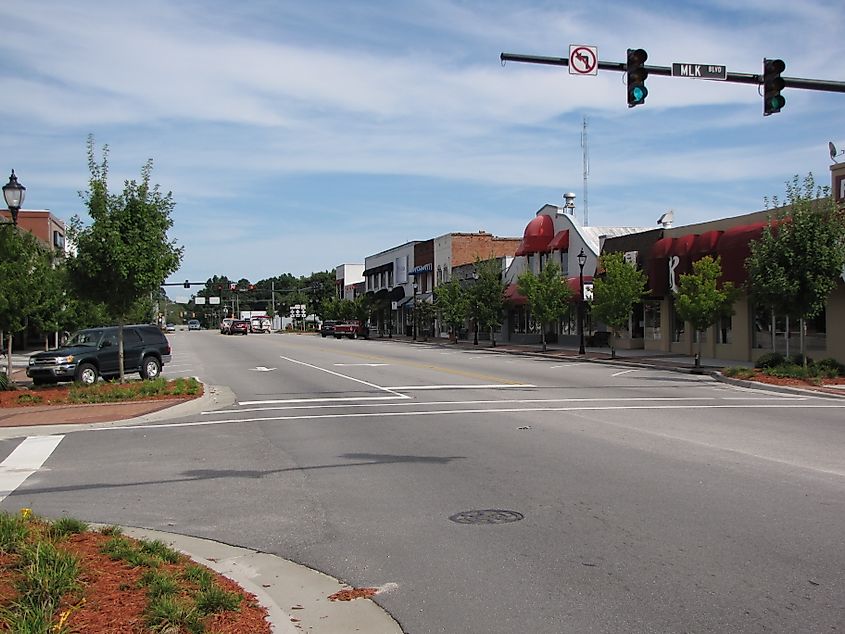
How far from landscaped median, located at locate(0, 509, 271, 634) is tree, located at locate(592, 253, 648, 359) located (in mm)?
30142

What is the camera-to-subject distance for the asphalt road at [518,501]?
580 centimetres

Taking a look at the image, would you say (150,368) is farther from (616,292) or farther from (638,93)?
(638,93)

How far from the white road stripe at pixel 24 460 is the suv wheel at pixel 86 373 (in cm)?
1088

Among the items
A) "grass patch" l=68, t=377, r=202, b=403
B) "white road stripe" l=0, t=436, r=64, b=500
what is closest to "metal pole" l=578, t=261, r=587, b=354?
"grass patch" l=68, t=377, r=202, b=403

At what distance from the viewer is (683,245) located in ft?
117

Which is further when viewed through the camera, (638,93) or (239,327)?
(239,327)

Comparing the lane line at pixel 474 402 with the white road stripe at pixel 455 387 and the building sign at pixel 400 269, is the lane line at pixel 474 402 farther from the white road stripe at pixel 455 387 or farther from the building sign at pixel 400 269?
the building sign at pixel 400 269

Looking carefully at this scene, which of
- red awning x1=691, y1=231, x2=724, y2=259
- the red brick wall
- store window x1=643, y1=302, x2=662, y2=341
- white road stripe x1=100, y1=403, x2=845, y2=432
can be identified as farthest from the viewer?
the red brick wall

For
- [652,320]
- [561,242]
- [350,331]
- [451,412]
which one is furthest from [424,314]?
[451,412]

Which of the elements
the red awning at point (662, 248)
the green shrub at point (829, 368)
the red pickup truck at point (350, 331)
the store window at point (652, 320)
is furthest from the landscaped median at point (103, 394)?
the red pickup truck at point (350, 331)

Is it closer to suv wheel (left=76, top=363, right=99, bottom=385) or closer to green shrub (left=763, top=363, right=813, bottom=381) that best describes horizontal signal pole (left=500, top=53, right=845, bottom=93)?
green shrub (left=763, top=363, right=813, bottom=381)

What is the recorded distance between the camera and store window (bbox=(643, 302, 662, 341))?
40031 mm

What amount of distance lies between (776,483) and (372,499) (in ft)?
15.1

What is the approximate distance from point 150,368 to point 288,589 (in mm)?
23516
